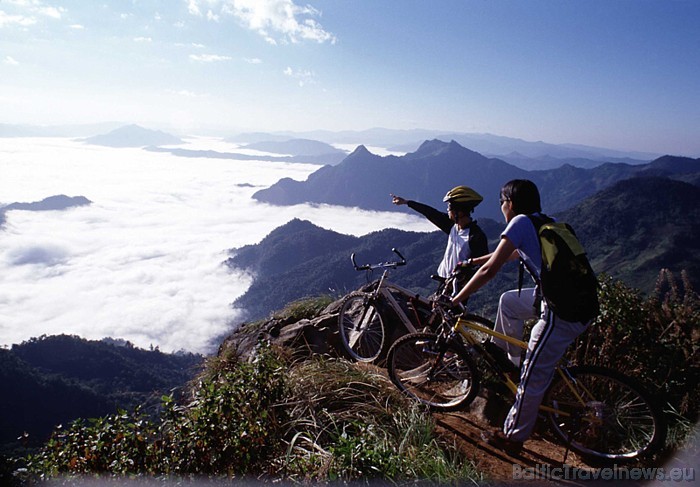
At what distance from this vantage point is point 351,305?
25.6ft

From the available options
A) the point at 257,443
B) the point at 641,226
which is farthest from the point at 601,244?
the point at 257,443

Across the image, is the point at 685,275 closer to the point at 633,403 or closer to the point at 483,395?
the point at 633,403

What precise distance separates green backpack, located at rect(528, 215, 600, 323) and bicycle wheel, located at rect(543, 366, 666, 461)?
92cm

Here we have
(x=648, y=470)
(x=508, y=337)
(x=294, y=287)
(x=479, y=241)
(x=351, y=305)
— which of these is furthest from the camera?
(x=294, y=287)

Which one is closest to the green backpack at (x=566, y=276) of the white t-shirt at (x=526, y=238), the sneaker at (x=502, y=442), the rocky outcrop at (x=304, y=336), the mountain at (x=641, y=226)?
the white t-shirt at (x=526, y=238)

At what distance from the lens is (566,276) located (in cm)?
370

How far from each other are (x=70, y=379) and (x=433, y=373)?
99.7 m

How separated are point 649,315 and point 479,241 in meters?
2.48

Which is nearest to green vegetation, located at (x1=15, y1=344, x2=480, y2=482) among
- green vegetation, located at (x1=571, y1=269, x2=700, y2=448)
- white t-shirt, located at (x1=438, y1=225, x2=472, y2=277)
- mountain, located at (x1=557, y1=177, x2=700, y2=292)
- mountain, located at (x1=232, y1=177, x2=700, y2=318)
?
white t-shirt, located at (x1=438, y1=225, x2=472, y2=277)

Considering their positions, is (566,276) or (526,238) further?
(526,238)

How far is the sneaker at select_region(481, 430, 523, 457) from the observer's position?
4.43 meters

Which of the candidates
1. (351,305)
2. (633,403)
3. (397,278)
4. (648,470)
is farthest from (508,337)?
(397,278)

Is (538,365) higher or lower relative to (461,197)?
lower

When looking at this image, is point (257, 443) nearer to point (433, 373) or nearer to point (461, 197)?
point (433, 373)
